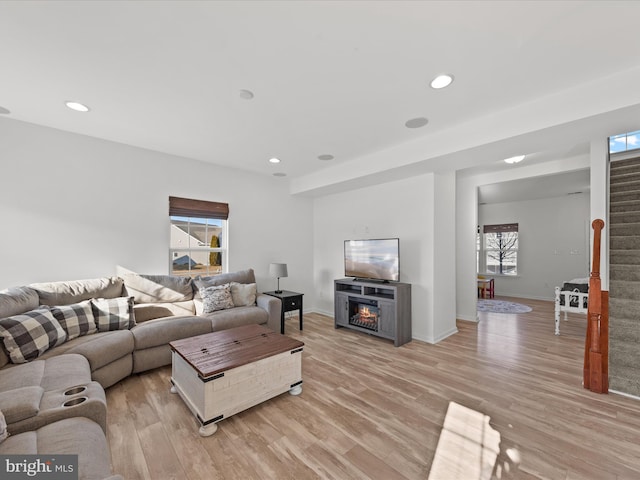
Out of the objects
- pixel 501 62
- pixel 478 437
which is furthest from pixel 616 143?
pixel 478 437

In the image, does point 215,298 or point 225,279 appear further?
point 225,279

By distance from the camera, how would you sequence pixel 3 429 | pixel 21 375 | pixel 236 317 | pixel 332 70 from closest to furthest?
pixel 3 429, pixel 21 375, pixel 332 70, pixel 236 317

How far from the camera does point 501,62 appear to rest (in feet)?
6.17

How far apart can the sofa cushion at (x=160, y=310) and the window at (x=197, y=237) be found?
0.74 meters

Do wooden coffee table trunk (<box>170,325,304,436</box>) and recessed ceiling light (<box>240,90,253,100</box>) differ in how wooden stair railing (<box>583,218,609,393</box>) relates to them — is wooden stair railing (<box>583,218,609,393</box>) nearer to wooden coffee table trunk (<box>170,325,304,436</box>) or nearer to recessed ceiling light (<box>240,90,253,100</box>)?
wooden coffee table trunk (<box>170,325,304,436</box>)

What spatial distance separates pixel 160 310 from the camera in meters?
3.24

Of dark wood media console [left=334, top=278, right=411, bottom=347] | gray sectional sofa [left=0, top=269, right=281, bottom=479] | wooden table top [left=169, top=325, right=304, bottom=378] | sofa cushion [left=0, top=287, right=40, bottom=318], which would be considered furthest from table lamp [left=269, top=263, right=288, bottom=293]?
sofa cushion [left=0, top=287, right=40, bottom=318]

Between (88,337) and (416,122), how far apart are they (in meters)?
3.91

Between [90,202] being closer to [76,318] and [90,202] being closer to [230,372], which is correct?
[76,318]

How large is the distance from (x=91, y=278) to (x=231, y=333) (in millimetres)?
2013

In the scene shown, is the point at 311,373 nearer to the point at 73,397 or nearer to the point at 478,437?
the point at 478,437

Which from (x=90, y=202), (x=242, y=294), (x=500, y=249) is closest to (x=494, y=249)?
(x=500, y=249)

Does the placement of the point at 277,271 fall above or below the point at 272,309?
above

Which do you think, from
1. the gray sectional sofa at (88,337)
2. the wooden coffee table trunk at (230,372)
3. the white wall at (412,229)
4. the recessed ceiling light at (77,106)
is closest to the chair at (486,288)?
the white wall at (412,229)
